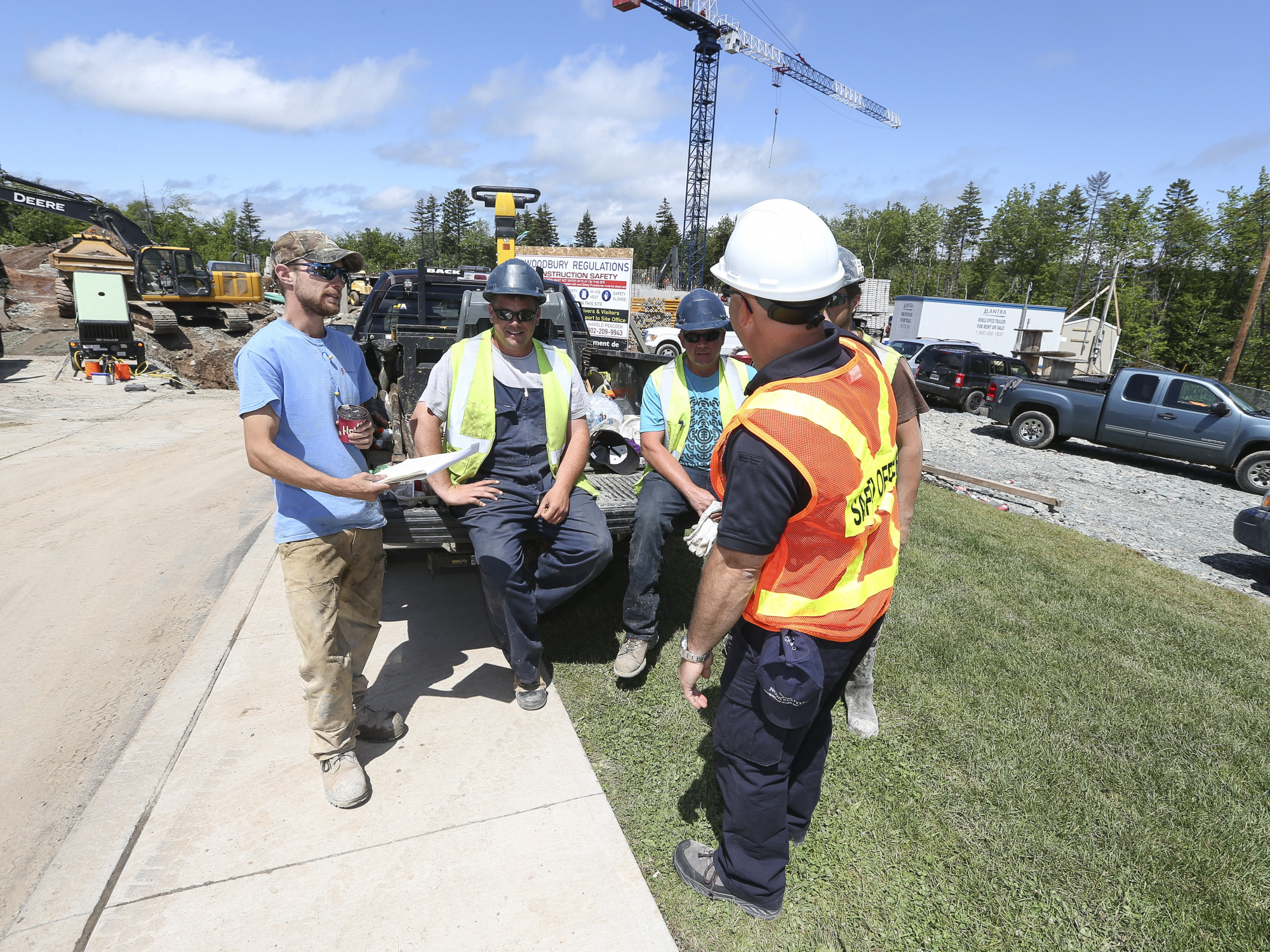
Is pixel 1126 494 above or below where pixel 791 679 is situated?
below

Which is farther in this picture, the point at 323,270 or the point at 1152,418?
the point at 1152,418

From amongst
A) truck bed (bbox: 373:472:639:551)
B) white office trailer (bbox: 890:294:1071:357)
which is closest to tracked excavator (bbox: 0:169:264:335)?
truck bed (bbox: 373:472:639:551)

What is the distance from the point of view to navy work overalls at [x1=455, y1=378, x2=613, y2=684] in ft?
10.1

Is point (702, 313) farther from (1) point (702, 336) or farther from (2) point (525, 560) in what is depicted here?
(2) point (525, 560)

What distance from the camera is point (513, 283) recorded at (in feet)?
9.86

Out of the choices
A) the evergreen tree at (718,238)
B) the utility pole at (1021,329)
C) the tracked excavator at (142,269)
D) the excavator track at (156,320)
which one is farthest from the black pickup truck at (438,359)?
the evergreen tree at (718,238)

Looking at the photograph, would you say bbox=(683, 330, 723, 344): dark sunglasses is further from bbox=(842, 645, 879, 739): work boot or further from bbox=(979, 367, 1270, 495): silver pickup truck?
bbox=(979, 367, 1270, 495): silver pickup truck

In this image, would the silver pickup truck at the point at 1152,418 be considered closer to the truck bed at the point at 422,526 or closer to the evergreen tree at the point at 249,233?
the truck bed at the point at 422,526

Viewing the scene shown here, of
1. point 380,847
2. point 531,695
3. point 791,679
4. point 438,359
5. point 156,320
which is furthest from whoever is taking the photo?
point 156,320

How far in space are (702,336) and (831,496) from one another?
1995 mm

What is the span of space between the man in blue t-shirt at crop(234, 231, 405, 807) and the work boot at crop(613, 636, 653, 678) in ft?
4.05

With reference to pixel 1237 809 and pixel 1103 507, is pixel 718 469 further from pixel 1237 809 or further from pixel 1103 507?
pixel 1103 507

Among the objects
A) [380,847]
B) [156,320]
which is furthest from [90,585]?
[156,320]

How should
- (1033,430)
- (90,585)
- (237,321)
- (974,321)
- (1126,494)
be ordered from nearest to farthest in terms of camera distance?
(90,585), (1126,494), (1033,430), (237,321), (974,321)
